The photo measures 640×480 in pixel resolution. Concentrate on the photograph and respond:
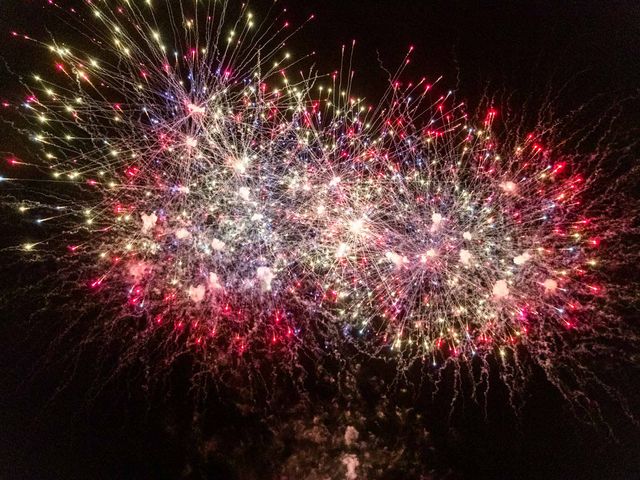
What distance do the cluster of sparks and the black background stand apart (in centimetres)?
46

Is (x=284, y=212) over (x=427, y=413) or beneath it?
over

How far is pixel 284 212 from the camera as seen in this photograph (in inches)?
125

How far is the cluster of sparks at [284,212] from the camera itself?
3.14 meters

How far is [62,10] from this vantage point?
336 cm

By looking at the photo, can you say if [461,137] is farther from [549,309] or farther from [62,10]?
[62,10]

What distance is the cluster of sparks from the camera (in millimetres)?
3145

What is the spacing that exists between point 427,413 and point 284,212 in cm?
182

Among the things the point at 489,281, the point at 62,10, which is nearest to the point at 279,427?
the point at 489,281

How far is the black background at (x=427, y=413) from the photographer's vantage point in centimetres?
312

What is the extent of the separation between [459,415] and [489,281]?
102 cm

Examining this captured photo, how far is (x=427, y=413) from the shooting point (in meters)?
3.19

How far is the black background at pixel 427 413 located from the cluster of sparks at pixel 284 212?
0.46 metres

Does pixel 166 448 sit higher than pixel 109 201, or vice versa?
pixel 109 201

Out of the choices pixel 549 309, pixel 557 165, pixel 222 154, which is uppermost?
pixel 557 165
